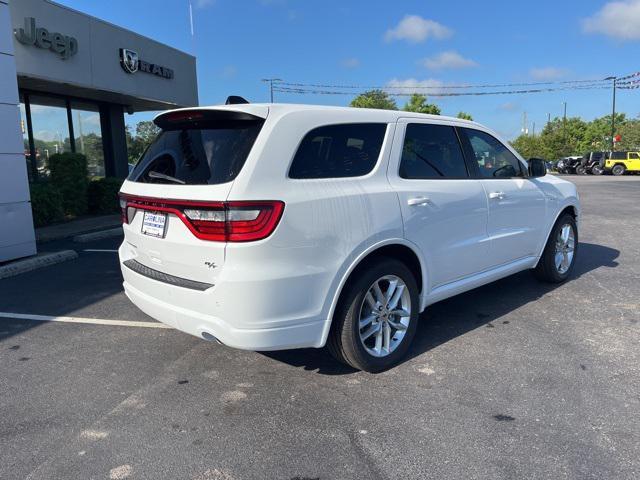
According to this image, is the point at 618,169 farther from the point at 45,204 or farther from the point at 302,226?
the point at 302,226

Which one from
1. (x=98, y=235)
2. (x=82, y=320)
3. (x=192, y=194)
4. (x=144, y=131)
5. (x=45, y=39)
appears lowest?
(x=82, y=320)

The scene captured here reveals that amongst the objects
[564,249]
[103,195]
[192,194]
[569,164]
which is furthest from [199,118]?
[569,164]

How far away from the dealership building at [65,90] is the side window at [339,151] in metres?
6.15

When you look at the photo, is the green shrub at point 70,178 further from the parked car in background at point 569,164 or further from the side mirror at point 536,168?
the parked car in background at point 569,164

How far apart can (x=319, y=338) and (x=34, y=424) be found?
1.78m

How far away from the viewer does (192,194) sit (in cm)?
294

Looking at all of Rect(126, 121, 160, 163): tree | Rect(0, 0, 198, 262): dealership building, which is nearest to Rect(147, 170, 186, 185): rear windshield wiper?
Rect(0, 0, 198, 262): dealership building

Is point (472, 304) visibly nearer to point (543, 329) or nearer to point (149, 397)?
point (543, 329)

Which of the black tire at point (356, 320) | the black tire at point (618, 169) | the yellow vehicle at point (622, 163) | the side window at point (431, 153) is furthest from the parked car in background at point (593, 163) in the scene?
the black tire at point (356, 320)

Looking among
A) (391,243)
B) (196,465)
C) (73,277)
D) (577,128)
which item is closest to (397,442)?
(196,465)

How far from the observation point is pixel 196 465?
8.43 feet

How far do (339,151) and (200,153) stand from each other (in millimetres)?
902

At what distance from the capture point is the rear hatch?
2.84 m

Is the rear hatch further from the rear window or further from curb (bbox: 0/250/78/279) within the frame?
curb (bbox: 0/250/78/279)
